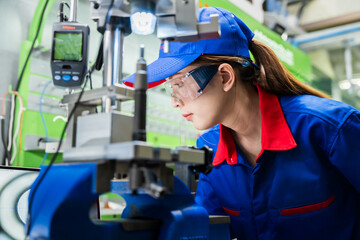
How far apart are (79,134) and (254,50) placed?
2.85 feet

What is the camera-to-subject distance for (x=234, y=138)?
1.56 meters

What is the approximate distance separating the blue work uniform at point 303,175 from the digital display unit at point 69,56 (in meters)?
0.72

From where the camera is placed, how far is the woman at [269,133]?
4.14ft

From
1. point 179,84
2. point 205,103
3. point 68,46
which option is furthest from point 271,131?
point 68,46

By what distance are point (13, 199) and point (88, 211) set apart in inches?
42.0

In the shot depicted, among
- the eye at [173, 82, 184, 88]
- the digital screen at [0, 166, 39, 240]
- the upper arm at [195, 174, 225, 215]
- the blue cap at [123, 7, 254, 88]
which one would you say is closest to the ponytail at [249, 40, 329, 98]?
the blue cap at [123, 7, 254, 88]

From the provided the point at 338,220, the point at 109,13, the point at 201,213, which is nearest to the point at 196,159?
the point at 201,213

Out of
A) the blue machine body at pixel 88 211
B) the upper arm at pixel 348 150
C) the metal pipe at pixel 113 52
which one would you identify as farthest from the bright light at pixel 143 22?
the upper arm at pixel 348 150

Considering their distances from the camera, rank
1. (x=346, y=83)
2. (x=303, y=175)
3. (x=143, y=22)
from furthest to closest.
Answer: (x=346, y=83) → (x=303, y=175) → (x=143, y=22)

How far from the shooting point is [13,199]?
66.6 inches

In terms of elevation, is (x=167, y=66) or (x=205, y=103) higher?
(x=167, y=66)

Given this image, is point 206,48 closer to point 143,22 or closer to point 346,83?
point 143,22

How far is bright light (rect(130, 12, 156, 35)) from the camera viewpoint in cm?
95

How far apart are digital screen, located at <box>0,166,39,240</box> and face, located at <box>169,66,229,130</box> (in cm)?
87
